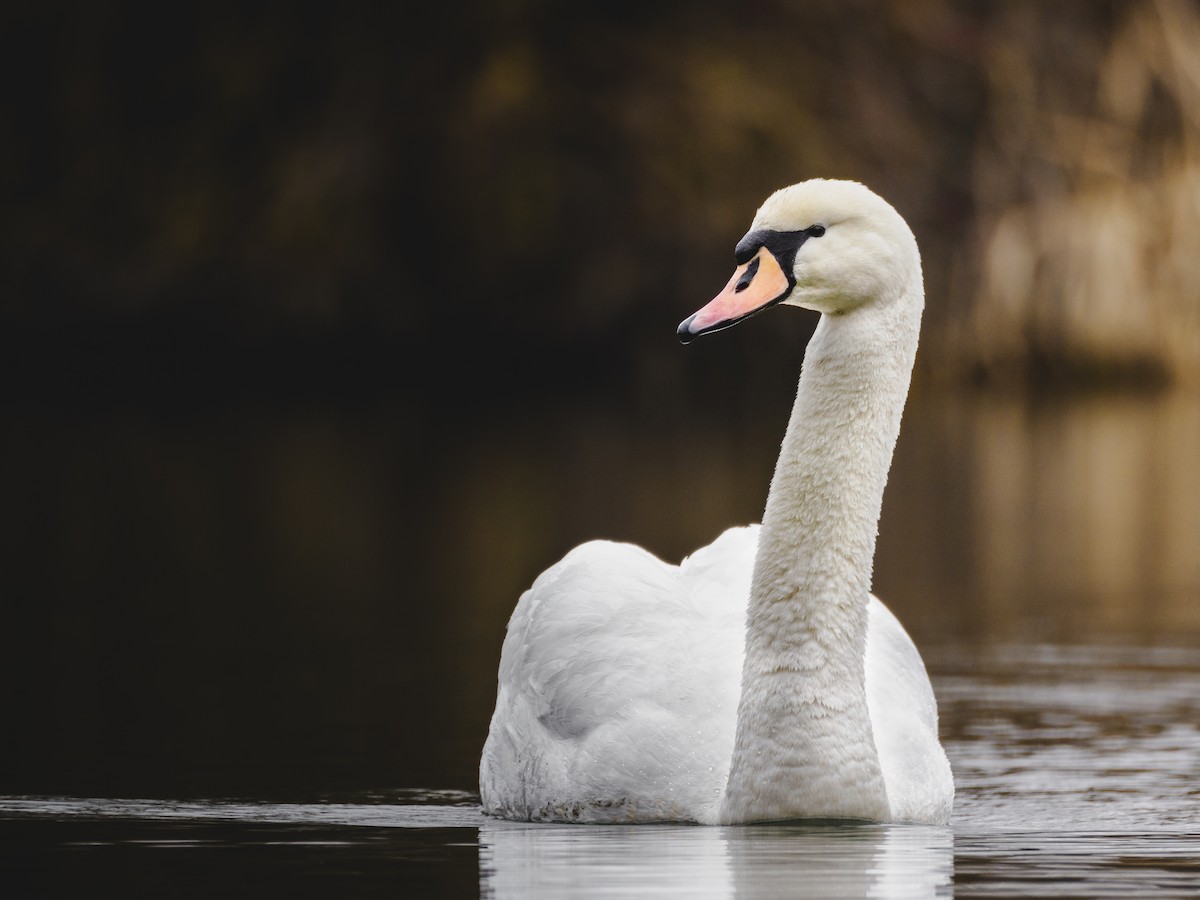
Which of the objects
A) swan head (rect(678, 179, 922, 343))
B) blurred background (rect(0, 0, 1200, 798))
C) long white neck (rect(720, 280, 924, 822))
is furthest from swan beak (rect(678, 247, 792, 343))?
blurred background (rect(0, 0, 1200, 798))

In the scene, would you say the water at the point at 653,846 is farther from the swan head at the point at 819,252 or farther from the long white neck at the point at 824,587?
the swan head at the point at 819,252

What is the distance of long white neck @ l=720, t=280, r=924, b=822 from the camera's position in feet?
18.5

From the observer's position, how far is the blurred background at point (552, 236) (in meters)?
20.6

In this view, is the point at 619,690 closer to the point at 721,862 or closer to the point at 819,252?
the point at 721,862

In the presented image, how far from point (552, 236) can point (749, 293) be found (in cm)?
2244

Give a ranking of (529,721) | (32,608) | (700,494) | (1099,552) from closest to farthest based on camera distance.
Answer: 1. (529,721)
2. (32,608)
3. (1099,552)
4. (700,494)

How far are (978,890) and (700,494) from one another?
11111 millimetres

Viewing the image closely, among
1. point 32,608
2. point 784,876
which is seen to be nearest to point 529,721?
point 784,876

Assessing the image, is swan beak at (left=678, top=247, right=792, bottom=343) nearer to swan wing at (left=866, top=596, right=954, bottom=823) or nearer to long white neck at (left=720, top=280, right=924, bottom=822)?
long white neck at (left=720, top=280, right=924, bottom=822)

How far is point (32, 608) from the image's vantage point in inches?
430

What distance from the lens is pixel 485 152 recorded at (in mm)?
27875

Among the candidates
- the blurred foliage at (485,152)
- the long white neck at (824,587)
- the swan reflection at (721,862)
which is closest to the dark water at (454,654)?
the swan reflection at (721,862)

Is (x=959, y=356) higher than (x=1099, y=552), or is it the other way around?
(x=959, y=356)

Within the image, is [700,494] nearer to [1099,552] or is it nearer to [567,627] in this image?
[1099,552]
